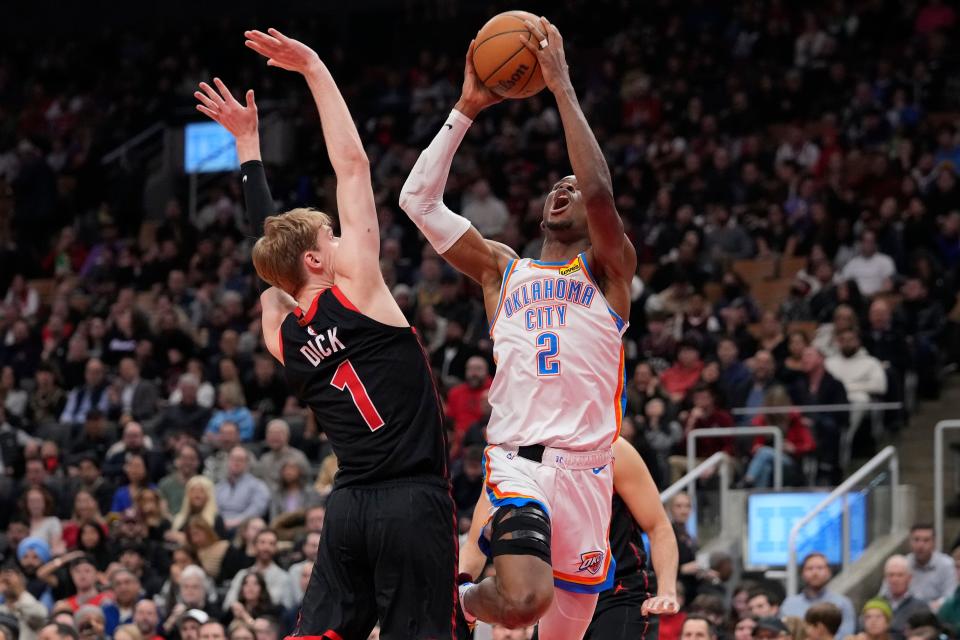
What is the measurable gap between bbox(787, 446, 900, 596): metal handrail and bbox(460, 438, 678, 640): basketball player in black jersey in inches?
213

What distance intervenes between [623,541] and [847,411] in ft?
24.3

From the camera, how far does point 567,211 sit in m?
6.96

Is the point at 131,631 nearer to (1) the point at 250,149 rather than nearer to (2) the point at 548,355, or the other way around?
(1) the point at 250,149

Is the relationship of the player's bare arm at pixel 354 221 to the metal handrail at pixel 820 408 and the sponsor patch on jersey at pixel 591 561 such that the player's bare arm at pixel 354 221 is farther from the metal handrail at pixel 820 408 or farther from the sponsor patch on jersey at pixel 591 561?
the metal handrail at pixel 820 408

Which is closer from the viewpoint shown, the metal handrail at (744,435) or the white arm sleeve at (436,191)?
the white arm sleeve at (436,191)

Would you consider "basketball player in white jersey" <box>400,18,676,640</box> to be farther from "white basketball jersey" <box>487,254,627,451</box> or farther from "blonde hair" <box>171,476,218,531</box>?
"blonde hair" <box>171,476,218,531</box>

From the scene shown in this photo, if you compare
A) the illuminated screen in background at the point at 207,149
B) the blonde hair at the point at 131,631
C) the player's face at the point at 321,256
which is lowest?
the blonde hair at the point at 131,631

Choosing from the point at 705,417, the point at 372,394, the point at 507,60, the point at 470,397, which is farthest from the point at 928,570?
the point at 372,394

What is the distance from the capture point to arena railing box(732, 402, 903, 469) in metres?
14.5

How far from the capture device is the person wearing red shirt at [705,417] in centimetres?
1453

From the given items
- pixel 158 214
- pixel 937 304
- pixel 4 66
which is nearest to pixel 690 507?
pixel 937 304

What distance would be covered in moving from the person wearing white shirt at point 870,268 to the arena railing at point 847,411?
2507 mm

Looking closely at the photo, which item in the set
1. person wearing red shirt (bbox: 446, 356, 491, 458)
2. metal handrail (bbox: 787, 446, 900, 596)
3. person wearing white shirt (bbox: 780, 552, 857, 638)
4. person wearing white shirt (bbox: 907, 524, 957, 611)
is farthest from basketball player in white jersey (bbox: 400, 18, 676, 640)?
person wearing red shirt (bbox: 446, 356, 491, 458)

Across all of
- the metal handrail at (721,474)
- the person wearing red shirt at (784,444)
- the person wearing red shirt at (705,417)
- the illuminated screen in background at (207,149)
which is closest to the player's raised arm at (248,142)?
the metal handrail at (721,474)
